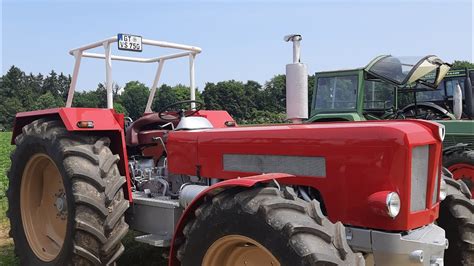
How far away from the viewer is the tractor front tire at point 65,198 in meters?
3.59

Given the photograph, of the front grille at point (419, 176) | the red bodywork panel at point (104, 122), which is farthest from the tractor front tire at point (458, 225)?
the red bodywork panel at point (104, 122)

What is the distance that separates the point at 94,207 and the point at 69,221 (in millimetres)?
266

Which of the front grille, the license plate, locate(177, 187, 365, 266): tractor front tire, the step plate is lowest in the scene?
the step plate

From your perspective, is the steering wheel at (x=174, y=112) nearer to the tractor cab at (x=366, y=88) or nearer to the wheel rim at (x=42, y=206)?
the wheel rim at (x=42, y=206)

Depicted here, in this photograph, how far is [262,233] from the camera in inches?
98.4

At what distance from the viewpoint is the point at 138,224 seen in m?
4.04

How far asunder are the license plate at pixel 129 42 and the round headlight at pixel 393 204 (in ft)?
9.02

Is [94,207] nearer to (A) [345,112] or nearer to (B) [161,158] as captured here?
(B) [161,158]

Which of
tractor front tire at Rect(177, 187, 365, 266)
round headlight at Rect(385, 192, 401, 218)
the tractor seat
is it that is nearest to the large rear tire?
the tractor seat

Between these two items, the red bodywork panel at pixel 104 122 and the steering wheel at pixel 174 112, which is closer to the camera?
the red bodywork panel at pixel 104 122

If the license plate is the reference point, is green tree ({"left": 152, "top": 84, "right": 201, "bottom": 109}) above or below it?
below

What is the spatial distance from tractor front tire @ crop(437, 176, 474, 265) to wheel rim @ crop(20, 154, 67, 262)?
10.6 feet

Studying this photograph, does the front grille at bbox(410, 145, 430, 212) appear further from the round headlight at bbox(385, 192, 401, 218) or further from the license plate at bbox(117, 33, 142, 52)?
the license plate at bbox(117, 33, 142, 52)

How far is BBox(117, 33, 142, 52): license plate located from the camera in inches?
167
